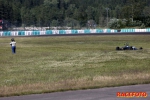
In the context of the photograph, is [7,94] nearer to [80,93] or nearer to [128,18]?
[80,93]

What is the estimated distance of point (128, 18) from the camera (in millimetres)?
130500

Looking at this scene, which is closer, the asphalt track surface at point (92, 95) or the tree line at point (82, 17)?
the asphalt track surface at point (92, 95)

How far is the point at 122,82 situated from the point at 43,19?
478ft

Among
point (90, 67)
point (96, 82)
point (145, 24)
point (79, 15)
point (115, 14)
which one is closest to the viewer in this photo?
point (96, 82)

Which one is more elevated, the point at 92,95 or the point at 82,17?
the point at 82,17

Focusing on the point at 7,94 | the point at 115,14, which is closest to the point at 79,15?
the point at 115,14

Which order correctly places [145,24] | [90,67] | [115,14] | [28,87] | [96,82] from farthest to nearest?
[115,14] < [145,24] < [90,67] < [96,82] < [28,87]

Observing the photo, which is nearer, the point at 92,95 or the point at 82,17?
the point at 92,95

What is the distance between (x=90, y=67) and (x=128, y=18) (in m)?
107

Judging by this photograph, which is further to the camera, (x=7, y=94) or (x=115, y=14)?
(x=115, y=14)

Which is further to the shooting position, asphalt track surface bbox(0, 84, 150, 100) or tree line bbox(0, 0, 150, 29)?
tree line bbox(0, 0, 150, 29)

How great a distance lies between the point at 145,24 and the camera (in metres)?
123

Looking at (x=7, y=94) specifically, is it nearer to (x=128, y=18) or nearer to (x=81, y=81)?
(x=81, y=81)

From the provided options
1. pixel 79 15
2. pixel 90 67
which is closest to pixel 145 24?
pixel 79 15
